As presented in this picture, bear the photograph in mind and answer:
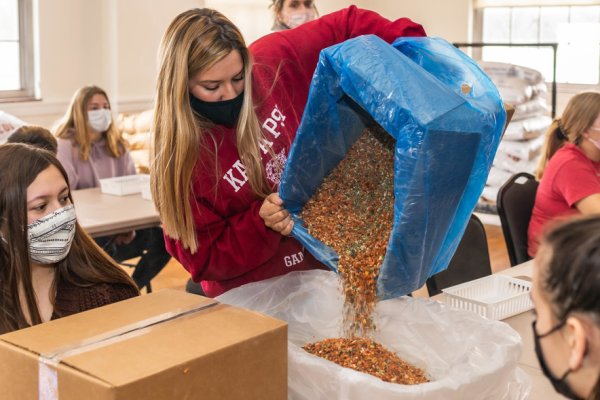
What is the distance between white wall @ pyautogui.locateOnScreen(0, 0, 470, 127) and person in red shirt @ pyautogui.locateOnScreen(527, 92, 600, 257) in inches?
131

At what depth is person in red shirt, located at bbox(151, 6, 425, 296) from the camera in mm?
1715

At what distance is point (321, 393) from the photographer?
1.42 m

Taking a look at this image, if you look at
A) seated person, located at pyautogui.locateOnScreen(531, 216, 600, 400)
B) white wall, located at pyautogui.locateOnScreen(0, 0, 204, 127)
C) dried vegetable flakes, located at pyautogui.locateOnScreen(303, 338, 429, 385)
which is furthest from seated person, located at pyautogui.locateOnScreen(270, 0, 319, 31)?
seated person, located at pyautogui.locateOnScreen(531, 216, 600, 400)

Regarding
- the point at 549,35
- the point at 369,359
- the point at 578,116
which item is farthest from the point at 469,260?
the point at 549,35

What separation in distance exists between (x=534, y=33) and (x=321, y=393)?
207 inches

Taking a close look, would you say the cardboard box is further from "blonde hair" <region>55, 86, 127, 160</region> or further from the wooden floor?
the wooden floor

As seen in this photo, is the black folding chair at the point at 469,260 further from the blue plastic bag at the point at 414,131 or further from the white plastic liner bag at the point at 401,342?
the blue plastic bag at the point at 414,131

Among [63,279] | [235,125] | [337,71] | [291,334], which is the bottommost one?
[291,334]

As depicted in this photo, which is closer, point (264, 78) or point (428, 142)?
point (428, 142)

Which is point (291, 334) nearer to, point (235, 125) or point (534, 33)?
point (235, 125)

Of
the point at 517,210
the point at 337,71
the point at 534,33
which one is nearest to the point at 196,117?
the point at 337,71

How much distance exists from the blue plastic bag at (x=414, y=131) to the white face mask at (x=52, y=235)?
0.45 meters

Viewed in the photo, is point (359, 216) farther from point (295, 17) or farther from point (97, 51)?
point (97, 51)

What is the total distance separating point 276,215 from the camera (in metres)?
1.76
